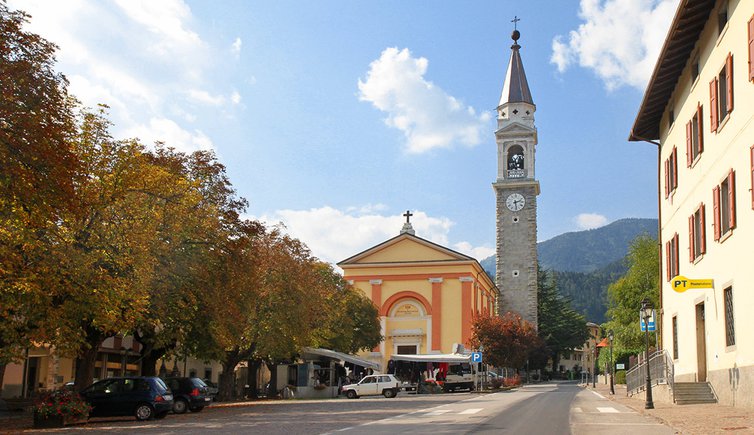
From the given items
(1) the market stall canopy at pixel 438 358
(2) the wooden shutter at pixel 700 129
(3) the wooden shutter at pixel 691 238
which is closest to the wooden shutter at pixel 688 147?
(2) the wooden shutter at pixel 700 129

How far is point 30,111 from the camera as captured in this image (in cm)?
1706

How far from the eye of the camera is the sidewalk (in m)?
16.1

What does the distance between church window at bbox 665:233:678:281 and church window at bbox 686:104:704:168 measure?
422 centimetres

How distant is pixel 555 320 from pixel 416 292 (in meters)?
40.8

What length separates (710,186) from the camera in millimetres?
24984

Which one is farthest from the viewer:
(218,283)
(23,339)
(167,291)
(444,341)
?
(444,341)

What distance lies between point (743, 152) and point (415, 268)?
5601 centimetres

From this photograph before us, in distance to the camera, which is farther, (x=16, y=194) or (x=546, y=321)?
(x=546, y=321)

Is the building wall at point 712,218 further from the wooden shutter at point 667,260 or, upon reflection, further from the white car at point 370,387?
the white car at point 370,387

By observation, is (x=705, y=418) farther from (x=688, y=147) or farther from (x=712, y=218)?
(x=688, y=147)

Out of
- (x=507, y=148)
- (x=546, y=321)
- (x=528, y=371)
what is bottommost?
(x=528, y=371)

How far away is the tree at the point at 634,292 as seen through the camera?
65688 mm

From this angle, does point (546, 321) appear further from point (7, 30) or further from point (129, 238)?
point (7, 30)

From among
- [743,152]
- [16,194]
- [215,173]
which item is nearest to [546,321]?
[215,173]
